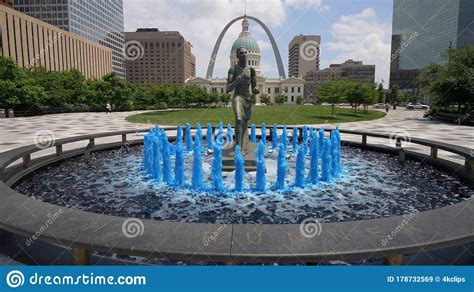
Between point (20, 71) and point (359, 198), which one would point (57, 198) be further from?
point (20, 71)

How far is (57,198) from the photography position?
7215 millimetres

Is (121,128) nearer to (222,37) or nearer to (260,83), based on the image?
(222,37)

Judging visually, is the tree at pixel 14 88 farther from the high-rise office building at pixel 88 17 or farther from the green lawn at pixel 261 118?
the high-rise office building at pixel 88 17

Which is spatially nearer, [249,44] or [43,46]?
[43,46]

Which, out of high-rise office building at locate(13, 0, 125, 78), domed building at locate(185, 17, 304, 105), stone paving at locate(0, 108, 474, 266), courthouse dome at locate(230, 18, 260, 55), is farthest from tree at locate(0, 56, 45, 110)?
domed building at locate(185, 17, 304, 105)

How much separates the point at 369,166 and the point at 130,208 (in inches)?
315

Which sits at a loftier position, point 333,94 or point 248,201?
point 333,94

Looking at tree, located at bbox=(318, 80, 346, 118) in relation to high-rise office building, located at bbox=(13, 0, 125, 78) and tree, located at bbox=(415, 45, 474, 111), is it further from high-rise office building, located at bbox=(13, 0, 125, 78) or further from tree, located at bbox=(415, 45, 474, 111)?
high-rise office building, located at bbox=(13, 0, 125, 78)

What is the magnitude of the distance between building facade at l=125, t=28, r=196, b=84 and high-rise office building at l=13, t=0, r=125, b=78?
6.41 metres

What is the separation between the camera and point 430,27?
8125 cm

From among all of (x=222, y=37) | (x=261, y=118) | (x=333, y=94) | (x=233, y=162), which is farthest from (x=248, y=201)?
(x=222, y=37)

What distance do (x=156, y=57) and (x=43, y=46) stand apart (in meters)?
57.2

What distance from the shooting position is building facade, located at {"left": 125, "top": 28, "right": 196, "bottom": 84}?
443 feet
